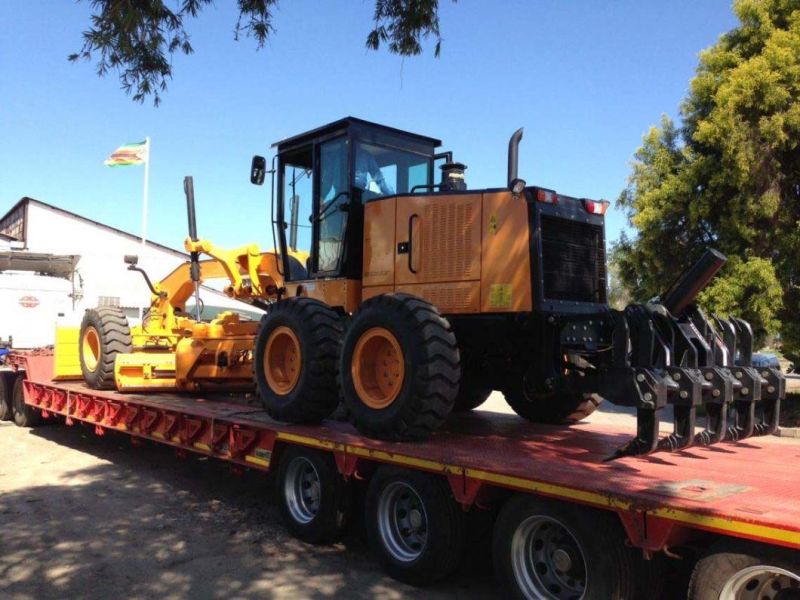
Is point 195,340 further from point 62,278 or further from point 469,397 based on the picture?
point 62,278

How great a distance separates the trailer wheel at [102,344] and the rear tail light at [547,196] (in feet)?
22.0

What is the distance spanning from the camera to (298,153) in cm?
752

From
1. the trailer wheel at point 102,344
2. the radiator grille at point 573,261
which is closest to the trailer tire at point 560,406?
the radiator grille at point 573,261

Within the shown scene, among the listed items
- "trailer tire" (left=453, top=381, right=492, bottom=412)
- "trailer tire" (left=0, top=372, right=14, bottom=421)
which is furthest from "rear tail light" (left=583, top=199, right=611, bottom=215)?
"trailer tire" (left=0, top=372, right=14, bottom=421)

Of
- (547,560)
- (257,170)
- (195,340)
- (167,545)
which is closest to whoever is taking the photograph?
(547,560)

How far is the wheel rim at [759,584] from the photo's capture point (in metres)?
3.13

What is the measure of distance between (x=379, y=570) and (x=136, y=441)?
4.68 meters

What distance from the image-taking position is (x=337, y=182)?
274 inches

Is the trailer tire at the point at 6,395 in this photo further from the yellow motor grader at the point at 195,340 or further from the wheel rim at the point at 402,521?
the wheel rim at the point at 402,521

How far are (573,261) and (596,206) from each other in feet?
1.83

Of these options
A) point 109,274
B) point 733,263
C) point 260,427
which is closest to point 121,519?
point 260,427

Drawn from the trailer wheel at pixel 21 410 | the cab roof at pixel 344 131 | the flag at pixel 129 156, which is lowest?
the trailer wheel at pixel 21 410

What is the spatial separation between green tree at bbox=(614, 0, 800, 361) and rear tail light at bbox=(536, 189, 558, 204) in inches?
287

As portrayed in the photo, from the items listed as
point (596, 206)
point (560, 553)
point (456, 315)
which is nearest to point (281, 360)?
point (456, 315)
